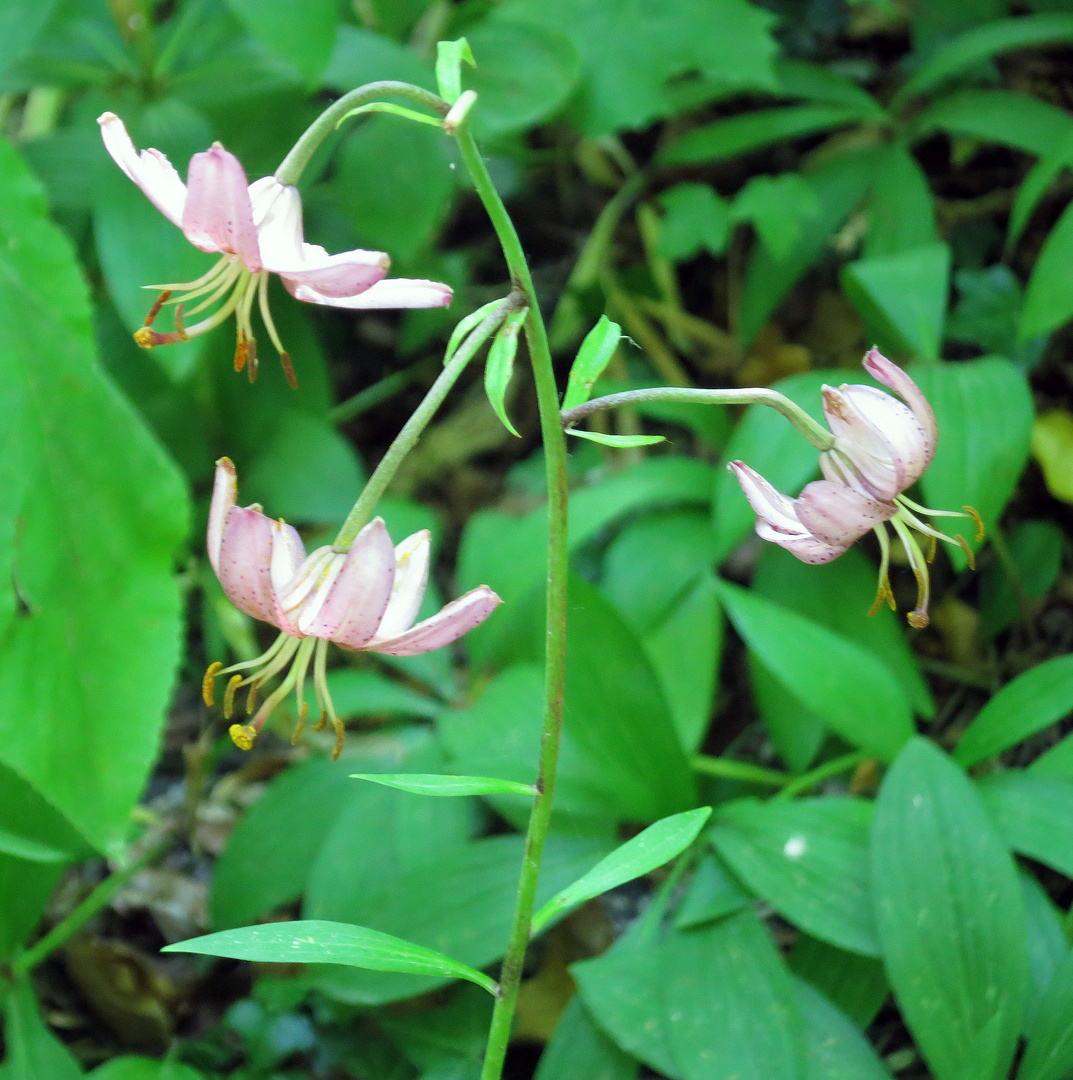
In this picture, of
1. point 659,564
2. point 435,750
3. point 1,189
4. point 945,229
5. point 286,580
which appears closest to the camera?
point 286,580

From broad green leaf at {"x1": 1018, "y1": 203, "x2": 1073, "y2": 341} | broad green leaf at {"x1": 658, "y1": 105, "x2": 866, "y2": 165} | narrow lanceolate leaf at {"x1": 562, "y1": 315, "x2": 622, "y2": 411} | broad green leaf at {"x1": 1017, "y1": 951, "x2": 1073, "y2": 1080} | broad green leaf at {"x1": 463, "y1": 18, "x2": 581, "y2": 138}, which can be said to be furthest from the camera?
broad green leaf at {"x1": 658, "y1": 105, "x2": 866, "y2": 165}

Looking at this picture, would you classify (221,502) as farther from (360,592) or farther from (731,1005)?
(731,1005)

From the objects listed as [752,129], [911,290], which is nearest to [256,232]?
[911,290]

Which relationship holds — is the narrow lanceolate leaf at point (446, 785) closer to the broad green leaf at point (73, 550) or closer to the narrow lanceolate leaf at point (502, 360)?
the narrow lanceolate leaf at point (502, 360)

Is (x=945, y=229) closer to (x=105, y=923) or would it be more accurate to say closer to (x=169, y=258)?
(x=169, y=258)

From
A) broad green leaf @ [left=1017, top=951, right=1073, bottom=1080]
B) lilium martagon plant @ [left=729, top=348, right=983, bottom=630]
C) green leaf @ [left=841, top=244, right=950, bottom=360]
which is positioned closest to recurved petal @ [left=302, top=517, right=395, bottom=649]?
lilium martagon plant @ [left=729, top=348, right=983, bottom=630]

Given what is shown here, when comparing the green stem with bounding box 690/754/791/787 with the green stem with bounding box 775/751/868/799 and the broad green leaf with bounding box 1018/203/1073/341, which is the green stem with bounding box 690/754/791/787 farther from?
the broad green leaf with bounding box 1018/203/1073/341

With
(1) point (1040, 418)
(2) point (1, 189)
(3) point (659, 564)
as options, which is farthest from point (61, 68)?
(1) point (1040, 418)
